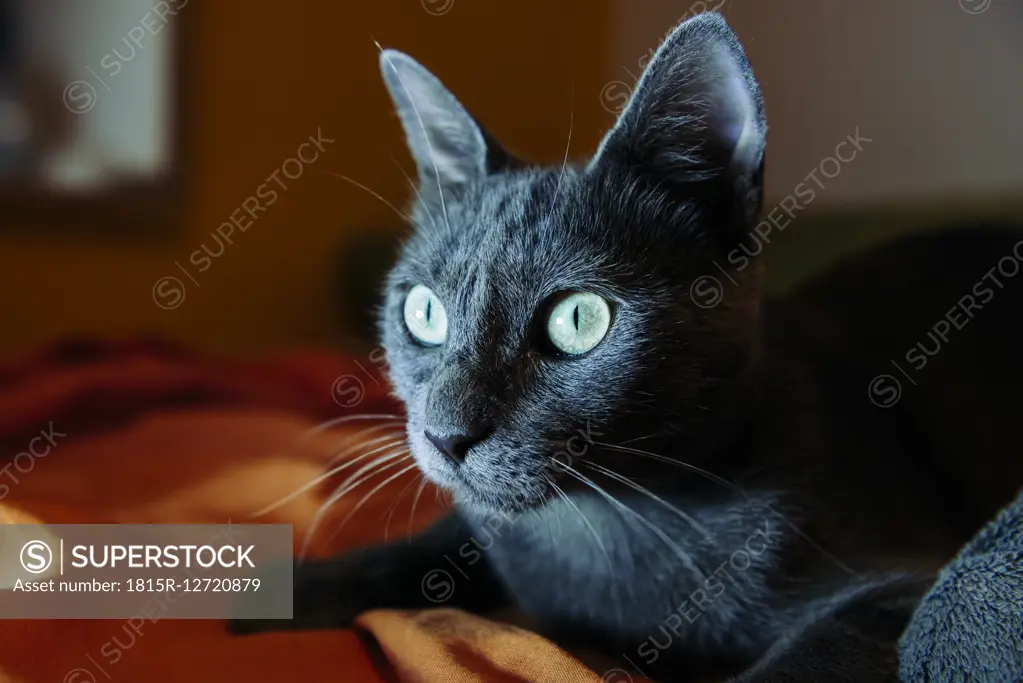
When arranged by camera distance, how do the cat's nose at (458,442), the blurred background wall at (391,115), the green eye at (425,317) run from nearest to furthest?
the cat's nose at (458,442) → the green eye at (425,317) → the blurred background wall at (391,115)

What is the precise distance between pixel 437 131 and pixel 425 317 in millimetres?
221

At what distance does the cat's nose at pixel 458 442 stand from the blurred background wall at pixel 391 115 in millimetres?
384

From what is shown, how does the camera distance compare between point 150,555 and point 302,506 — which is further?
point 302,506

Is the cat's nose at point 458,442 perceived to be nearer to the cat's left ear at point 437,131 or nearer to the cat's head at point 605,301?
the cat's head at point 605,301

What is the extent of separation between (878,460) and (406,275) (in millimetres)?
586

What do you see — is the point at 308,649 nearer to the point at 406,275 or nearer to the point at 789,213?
the point at 406,275

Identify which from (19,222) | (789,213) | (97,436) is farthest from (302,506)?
(789,213)

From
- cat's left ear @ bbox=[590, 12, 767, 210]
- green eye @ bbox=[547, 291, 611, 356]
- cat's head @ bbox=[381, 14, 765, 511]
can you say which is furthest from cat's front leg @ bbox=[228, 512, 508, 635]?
cat's left ear @ bbox=[590, 12, 767, 210]

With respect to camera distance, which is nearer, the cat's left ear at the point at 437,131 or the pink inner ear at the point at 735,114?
the pink inner ear at the point at 735,114

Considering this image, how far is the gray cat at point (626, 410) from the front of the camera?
0.63 m

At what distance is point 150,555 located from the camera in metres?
0.74

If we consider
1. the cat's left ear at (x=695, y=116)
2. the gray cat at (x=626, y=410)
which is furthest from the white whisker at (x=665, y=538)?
the cat's left ear at (x=695, y=116)

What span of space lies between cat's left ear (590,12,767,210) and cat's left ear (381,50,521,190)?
14cm

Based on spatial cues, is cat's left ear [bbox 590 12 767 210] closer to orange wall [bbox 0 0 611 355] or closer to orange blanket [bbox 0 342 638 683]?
orange wall [bbox 0 0 611 355]
